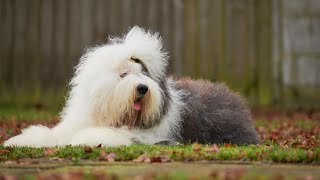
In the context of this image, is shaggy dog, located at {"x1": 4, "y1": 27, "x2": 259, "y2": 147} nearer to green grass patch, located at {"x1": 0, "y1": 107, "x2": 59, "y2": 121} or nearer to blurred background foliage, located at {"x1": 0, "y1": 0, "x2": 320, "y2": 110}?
green grass patch, located at {"x1": 0, "y1": 107, "x2": 59, "y2": 121}

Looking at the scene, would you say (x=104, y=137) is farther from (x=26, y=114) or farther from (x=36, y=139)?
(x=26, y=114)

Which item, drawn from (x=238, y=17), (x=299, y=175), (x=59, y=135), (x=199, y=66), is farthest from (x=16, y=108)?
(x=299, y=175)

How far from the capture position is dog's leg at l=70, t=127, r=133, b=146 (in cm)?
802

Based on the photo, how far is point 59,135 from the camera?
8656 millimetres

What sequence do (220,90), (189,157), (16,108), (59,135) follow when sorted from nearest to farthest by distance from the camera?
(189,157), (59,135), (220,90), (16,108)

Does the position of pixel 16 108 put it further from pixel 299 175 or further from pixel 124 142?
pixel 299 175

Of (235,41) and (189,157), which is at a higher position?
(235,41)

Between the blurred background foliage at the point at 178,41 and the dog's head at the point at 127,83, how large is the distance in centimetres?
761

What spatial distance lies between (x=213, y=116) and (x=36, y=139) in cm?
195

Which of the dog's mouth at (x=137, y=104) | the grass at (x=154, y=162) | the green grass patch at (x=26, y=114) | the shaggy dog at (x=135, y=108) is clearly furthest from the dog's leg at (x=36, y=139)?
the green grass patch at (x=26, y=114)

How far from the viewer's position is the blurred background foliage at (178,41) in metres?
16.1

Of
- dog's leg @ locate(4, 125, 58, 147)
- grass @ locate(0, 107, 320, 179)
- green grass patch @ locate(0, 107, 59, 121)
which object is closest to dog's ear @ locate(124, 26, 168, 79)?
grass @ locate(0, 107, 320, 179)

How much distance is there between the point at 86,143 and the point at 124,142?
38 centimetres

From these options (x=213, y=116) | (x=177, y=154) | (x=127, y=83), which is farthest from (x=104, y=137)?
(x=213, y=116)
